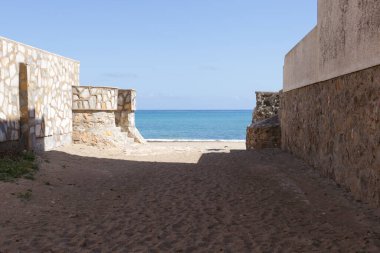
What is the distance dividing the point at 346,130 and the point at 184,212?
345cm

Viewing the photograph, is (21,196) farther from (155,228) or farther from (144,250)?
(144,250)

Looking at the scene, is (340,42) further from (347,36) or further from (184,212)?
(184,212)

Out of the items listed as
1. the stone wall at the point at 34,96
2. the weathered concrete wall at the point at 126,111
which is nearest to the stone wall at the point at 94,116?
the stone wall at the point at 34,96

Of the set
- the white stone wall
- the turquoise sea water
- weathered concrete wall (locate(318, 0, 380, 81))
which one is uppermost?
weathered concrete wall (locate(318, 0, 380, 81))

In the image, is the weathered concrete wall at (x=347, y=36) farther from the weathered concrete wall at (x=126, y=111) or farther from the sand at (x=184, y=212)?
the weathered concrete wall at (x=126, y=111)

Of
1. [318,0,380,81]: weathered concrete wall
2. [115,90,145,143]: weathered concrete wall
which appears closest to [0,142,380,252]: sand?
[318,0,380,81]: weathered concrete wall

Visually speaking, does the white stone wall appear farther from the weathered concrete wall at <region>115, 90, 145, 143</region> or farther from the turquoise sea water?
the turquoise sea water

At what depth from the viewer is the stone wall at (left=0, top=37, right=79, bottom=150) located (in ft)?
34.5

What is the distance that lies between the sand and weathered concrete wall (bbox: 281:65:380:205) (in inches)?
13.3

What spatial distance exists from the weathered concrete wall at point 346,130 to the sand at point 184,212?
1.11 ft

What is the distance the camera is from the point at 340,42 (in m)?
8.22

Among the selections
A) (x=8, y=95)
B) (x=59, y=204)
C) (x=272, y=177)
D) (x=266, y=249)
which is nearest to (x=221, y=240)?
(x=266, y=249)

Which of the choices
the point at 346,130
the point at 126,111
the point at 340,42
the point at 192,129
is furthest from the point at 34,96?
the point at 192,129

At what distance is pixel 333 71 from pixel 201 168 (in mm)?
4259
